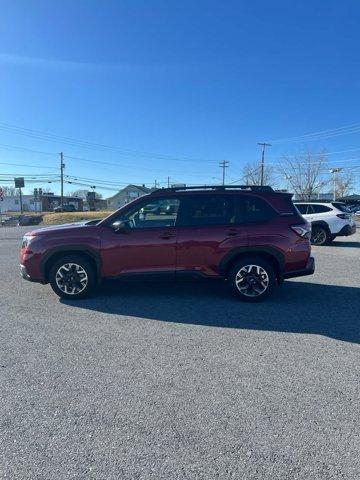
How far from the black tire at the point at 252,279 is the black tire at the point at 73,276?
7.71ft

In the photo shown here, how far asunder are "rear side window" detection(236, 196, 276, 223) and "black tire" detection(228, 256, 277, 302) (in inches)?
25.6

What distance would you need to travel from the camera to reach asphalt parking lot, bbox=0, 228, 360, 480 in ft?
8.05

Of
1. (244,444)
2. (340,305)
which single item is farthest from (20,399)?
(340,305)

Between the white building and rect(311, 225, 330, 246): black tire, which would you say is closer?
rect(311, 225, 330, 246): black tire

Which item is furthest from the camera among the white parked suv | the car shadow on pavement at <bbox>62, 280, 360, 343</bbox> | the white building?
the white building

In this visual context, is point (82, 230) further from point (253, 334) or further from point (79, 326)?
point (253, 334)

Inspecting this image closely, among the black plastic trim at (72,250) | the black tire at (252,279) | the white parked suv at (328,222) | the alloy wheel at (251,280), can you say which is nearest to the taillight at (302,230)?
the black tire at (252,279)

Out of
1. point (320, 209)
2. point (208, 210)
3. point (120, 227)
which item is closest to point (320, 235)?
point (320, 209)

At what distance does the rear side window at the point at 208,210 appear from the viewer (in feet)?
20.1

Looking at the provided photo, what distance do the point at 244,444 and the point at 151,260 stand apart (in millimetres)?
3698

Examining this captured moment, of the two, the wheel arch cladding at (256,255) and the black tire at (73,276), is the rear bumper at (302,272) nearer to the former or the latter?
the wheel arch cladding at (256,255)

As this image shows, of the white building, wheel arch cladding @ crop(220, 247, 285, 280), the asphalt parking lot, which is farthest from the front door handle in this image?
the white building

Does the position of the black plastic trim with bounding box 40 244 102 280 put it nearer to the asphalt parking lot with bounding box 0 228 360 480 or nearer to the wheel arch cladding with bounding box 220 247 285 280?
the asphalt parking lot with bounding box 0 228 360 480

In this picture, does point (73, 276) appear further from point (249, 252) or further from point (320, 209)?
point (320, 209)
